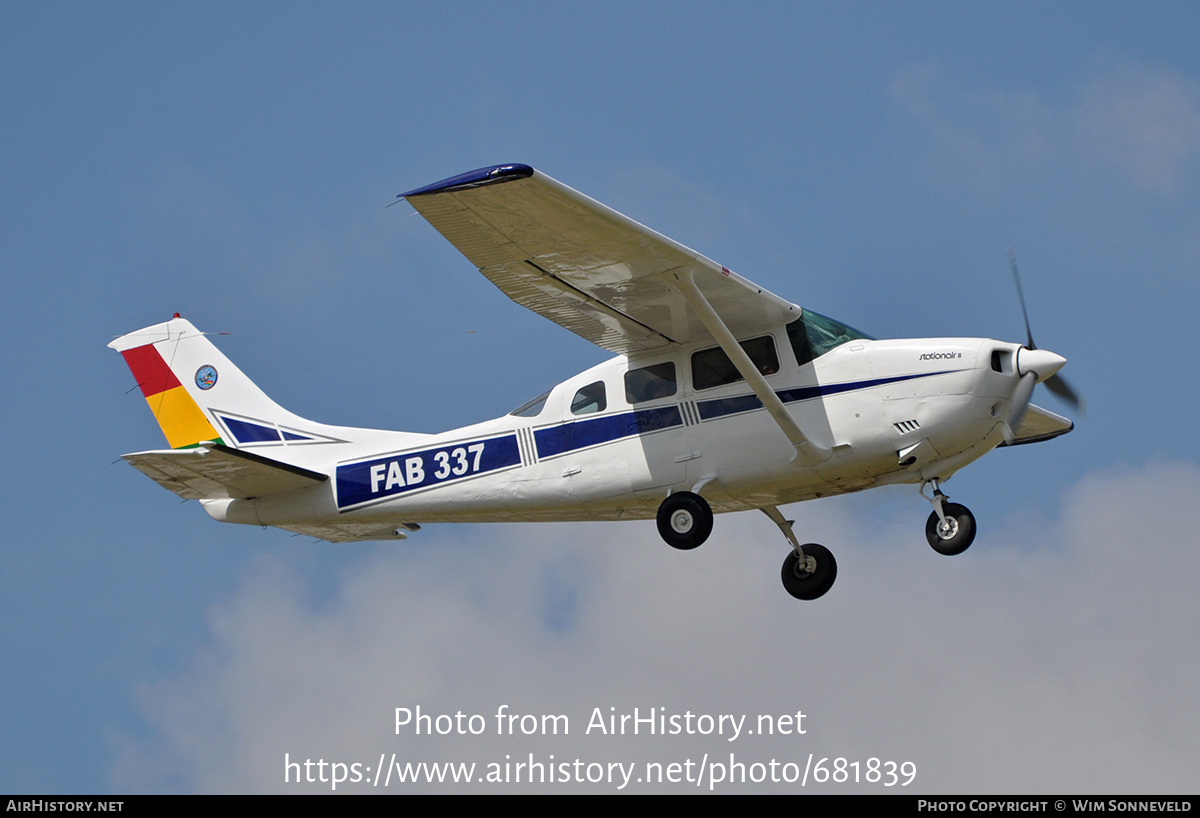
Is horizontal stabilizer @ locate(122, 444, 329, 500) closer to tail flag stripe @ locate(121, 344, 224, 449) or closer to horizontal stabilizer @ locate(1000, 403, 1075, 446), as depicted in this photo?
tail flag stripe @ locate(121, 344, 224, 449)

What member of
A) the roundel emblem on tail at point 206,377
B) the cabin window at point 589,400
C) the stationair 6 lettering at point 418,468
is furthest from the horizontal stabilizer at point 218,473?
the cabin window at point 589,400

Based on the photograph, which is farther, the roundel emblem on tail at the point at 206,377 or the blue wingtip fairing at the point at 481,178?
the roundel emblem on tail at the point at 206,377

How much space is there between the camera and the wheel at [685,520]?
1506cm

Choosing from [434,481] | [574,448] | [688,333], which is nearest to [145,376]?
[434,481]

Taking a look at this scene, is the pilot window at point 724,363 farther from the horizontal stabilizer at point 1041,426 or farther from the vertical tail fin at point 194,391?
the vertical tail fin at point 194,391

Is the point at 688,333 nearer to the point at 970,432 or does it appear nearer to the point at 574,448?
the point at 574,448

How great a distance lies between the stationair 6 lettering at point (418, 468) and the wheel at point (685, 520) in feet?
6.66

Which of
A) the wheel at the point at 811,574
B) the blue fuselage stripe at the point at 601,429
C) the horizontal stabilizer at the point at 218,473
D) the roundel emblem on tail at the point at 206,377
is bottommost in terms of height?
the wheel at the point at 811,574

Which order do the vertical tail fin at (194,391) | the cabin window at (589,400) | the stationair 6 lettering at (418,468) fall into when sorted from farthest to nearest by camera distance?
the vertical tail fin at (194,391) → the stationair 6 lettering at (418,468) → the cabin window at (589,400)

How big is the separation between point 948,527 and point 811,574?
227 cm

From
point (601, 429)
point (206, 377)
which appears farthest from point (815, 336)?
point (206, 377)

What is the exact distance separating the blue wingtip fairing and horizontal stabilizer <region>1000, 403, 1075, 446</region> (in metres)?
7.14

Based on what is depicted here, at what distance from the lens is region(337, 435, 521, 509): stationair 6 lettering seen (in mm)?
16453

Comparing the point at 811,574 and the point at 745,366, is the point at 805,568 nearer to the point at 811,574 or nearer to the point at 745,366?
the point at 811,574
